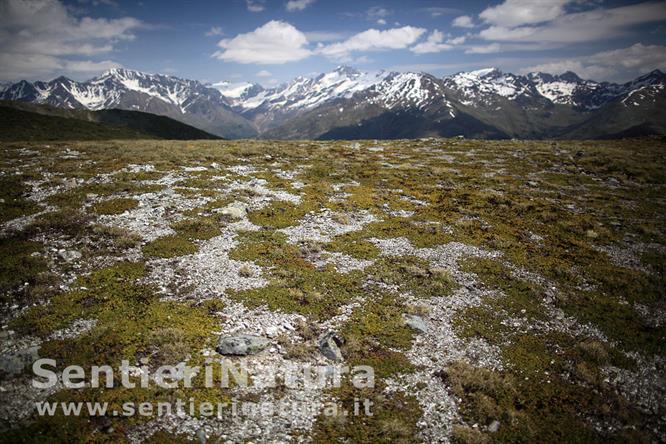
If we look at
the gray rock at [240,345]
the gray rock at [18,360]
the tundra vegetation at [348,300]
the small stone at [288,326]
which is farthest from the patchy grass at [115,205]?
the small stone at [288,326]

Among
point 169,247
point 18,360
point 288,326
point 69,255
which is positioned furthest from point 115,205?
point 288,326

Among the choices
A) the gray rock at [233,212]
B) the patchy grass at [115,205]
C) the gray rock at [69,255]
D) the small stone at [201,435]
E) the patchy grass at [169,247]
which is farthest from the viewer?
the gray rock at [233,212]

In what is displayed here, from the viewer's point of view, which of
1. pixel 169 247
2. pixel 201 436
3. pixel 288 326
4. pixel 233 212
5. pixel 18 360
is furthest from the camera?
pixel 233 212

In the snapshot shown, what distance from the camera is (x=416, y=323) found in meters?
17.5

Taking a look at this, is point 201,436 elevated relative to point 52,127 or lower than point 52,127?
lower

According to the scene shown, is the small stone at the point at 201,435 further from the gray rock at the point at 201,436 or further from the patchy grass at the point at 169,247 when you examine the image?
the patchy grass at the point at 169,247

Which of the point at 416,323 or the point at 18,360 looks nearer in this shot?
the point at 18,360

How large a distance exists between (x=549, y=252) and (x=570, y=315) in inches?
303

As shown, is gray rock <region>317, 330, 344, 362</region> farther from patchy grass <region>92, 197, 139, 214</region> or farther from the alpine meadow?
patchy grass <region>92, 197, 139, 214</region>

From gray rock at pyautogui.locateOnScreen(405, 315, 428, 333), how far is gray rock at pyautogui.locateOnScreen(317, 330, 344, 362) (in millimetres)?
3839

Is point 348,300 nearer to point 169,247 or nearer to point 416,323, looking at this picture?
point 416,323

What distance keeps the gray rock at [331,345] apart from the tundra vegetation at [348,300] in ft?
1.31

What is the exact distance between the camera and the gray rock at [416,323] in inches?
680

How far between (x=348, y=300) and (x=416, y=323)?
3.88m
